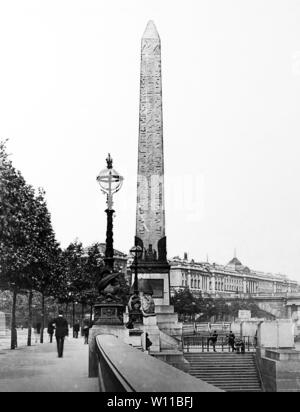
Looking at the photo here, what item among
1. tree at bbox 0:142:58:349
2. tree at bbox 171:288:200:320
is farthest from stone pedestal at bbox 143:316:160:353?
tree at bbox 171:288:200:320

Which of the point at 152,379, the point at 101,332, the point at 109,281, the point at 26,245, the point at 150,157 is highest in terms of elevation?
the point at 150,157

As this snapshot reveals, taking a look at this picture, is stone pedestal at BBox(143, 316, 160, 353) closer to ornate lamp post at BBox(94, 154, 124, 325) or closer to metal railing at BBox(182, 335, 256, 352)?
metal railing at BBox(182, 335, 256, 352)

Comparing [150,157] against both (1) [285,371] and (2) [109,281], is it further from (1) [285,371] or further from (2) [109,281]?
(2) [109,281]

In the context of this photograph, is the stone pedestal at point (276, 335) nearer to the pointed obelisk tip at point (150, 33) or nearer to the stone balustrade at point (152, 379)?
the pointed obelisk tip at point (150, 33)

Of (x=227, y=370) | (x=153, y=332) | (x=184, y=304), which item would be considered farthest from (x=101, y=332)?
(x=184, y=304)

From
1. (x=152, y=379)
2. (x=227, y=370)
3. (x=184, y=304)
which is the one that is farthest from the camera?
(x=184, y=304)

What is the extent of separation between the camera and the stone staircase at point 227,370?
33344mm

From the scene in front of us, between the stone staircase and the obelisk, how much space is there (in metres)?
7.97

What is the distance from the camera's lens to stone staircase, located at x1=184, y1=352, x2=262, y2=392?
1313 inches

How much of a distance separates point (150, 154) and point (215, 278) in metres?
107

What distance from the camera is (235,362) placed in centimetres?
3722

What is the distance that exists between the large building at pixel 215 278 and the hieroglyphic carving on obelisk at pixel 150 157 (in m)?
90.8

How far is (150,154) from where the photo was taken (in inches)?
1660

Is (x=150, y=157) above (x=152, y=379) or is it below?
above
